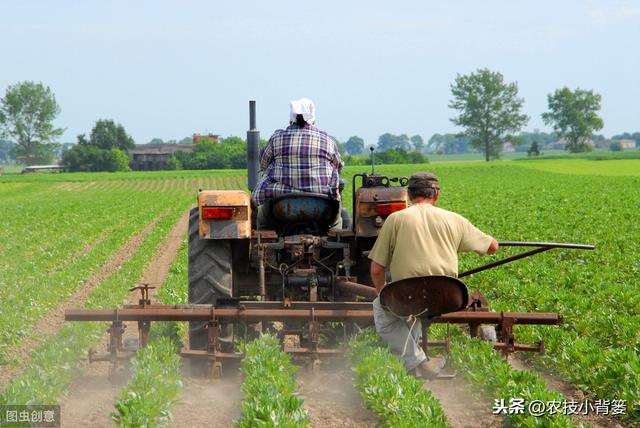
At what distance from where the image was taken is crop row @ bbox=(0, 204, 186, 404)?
5598 millimetres

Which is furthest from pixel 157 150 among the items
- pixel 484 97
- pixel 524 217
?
pixel 524 217

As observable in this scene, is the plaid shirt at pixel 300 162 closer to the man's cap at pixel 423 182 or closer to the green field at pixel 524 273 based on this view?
the man's cap at pixel 423 182

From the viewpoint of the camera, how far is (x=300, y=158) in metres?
7.04

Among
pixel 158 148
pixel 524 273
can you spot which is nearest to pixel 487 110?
pixel 158 148

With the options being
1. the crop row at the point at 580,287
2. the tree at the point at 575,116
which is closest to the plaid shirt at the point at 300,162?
the crop row at the point at 580,287

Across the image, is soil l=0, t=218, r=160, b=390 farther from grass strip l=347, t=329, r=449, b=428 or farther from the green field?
grass strip l=347, t=329, r=449, b=428

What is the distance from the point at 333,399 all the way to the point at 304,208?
1707mm

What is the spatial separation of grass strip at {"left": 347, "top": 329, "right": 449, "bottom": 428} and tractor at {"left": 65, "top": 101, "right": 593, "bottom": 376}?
30 cm

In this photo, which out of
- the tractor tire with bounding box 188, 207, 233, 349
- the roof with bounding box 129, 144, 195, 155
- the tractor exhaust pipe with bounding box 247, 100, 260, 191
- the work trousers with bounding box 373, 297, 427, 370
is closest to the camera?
the work trousers with bounding box 373, 297, 427, 370

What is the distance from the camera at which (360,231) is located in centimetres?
718

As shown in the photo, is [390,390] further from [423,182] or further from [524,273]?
[524,273]

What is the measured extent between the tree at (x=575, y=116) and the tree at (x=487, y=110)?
48.6 feet

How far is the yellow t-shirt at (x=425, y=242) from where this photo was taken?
577cm

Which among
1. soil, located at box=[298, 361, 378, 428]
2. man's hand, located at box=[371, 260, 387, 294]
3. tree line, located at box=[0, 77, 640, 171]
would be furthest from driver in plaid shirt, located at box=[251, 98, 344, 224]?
tree line, located at box=[0, 77, 640, 171]
